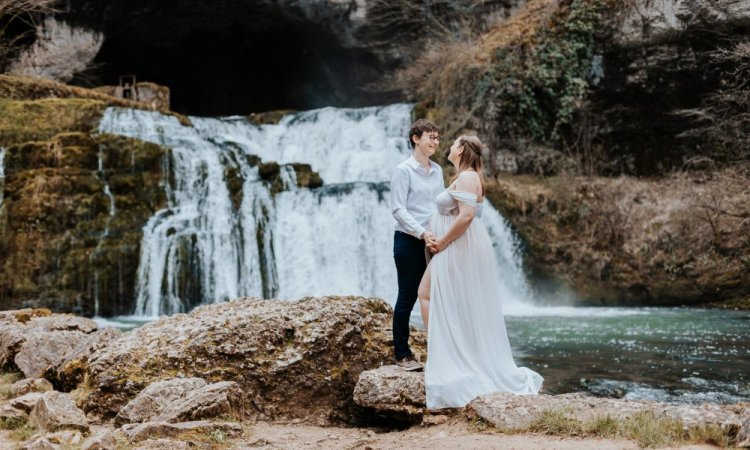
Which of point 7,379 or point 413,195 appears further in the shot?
point 7,379

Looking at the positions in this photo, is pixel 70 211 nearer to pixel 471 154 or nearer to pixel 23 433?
pixel 23 433

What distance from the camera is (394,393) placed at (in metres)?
4.77

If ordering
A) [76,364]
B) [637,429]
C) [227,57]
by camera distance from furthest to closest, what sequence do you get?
1. [227,57]
2. [76,364]
3. [637,429]

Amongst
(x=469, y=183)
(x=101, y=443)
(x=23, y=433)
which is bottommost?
(x=23, y=433)

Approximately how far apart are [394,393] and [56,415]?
89.5 inches

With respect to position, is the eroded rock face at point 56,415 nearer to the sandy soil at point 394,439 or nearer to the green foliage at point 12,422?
the green foliage at point 12,422

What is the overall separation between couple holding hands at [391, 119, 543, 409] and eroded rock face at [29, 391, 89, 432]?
2.30 m

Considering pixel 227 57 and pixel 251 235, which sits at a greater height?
pixel 227 57

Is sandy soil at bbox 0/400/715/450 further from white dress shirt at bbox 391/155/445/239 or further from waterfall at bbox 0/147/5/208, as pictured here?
waterfall at bbox 0/147/5/208

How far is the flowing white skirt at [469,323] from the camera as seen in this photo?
187 inches

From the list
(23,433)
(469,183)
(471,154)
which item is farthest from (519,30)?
(23,433)

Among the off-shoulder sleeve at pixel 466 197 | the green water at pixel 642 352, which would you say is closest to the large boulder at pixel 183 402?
the off-shoulder sleeve at pixel 466 197

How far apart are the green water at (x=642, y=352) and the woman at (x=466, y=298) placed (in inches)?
110

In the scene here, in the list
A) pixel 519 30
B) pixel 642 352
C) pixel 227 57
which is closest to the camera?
pixel 642 352
